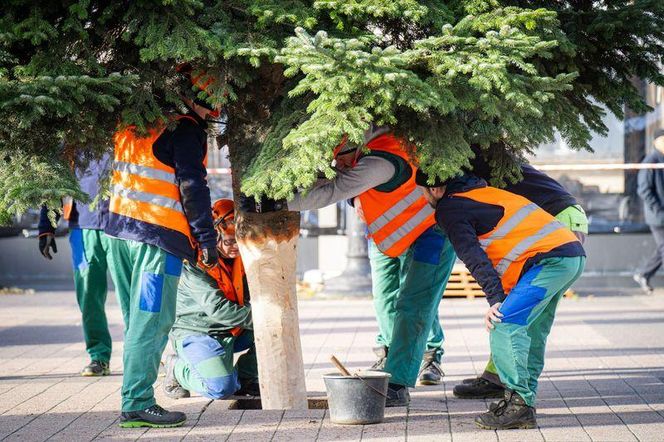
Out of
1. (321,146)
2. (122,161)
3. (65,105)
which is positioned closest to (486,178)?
(321,146)

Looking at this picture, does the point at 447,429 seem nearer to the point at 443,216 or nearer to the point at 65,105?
the point at 443,216

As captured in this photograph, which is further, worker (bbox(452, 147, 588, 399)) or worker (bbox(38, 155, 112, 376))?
worker (bbox(38, 155, 112, 376))

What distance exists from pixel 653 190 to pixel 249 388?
6964 millimetres

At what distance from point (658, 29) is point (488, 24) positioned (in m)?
0.90

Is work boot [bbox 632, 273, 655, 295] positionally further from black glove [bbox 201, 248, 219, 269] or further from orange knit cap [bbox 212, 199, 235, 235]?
black glove [bbox 201, 248, 219, 269]

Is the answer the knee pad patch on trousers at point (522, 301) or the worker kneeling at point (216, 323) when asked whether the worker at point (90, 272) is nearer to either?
the worker kneeling at point (216, 323)

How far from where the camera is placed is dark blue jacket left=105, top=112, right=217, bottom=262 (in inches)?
193

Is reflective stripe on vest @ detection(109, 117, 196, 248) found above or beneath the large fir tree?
beneath

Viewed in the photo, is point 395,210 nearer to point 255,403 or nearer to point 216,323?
point 216,323

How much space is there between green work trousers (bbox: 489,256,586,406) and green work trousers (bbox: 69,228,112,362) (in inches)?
126

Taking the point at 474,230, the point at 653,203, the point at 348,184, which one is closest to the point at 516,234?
the point at 474,230

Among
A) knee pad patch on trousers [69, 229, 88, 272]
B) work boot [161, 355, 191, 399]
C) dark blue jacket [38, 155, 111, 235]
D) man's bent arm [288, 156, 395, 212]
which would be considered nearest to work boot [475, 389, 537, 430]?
man's bent arm [288, 156, 395, 212]

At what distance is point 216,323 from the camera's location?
5.94 metres

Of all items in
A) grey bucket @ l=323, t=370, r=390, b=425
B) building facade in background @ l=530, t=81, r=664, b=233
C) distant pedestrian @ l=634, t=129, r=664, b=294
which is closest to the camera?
grey bucket @ l=323, t=370, r=390, b=425
